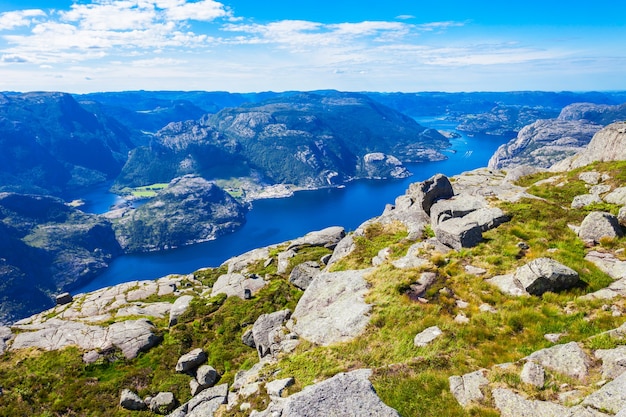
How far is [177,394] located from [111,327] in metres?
16.2

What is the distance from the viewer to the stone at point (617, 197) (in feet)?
99.6

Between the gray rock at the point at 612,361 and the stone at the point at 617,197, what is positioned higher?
the stone at the point at 617,197

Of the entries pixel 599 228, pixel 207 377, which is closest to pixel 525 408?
pixel 599 228

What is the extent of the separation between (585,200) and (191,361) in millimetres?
40545

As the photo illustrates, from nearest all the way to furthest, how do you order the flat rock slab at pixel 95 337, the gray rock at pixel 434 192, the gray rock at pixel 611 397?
1. the gray rock at pixel 611 397
2. the flat rock slab at pixel 95 337
3. the gray rock at pixel 434 192

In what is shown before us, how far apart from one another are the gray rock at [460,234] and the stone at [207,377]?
2276 cm

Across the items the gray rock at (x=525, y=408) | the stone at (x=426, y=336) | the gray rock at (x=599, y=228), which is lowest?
the stone at (x=426, y=336)

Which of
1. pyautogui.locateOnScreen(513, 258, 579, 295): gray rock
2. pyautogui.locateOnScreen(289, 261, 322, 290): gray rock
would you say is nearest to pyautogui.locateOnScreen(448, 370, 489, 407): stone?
pyautogui.locateOnScreen(513, 258, 579, 295): gray rock

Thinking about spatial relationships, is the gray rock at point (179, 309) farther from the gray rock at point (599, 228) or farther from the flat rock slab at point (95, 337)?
the gray rock at point (599, 228)

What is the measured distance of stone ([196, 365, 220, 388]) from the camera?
29.1 metres

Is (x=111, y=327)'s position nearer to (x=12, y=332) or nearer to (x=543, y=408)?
(x=12, y=332)

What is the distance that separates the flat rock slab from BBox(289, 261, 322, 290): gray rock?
1675 cm

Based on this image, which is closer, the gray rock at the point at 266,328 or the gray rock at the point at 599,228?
the gray rock at the point at 599,228

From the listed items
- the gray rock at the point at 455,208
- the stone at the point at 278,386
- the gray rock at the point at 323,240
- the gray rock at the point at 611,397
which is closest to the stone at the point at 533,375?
the gray rock at the point at 611,397
